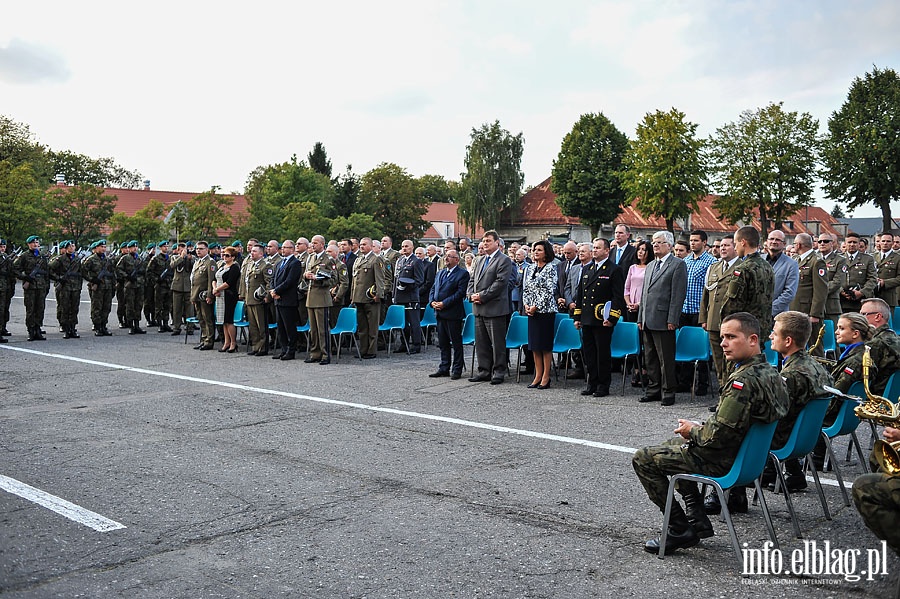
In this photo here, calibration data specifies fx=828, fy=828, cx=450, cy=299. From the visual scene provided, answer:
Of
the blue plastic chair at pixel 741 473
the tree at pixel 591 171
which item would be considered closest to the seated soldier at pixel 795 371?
the blue plastic chair at pixel 741 473

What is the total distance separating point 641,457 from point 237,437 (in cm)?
455

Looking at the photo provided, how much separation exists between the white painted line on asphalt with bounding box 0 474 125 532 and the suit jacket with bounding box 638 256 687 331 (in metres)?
6.69

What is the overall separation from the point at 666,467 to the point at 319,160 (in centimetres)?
8888

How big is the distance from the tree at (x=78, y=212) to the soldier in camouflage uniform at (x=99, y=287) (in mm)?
26472

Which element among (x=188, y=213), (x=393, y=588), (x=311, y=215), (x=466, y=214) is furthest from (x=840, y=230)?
(x=393, y=588)

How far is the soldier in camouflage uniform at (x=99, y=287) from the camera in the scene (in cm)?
1881

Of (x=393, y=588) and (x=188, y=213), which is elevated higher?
(x=188, y=213)

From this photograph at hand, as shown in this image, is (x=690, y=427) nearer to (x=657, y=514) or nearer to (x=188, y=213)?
(x=657, y=514)

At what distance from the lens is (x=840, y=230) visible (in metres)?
120

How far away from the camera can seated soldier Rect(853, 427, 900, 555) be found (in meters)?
4.04

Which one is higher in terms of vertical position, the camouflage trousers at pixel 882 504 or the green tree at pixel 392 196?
the green tree at pixel 392 196

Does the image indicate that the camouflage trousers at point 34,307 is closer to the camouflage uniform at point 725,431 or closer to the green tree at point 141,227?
the camouflage uniform at point 725,431

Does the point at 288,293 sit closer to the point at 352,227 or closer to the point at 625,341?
the point at 625,341

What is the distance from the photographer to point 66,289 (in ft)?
59.9
